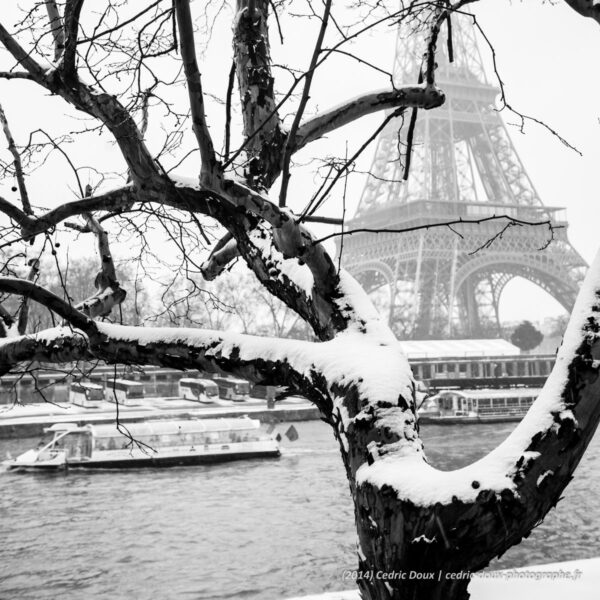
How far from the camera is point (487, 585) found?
539cm

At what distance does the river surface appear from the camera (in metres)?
10.3

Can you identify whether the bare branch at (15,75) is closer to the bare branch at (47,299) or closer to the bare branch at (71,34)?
the bare branch at (71,34)

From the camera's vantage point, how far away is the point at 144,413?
2911cm

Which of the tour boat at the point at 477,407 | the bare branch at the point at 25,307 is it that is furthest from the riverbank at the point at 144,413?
the bare branch at the point at 25,307

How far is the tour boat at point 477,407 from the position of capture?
94.1 feet

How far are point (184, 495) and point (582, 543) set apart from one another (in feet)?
27.8

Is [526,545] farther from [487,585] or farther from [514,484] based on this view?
[514,484]

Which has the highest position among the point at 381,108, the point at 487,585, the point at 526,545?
the point at 381,108

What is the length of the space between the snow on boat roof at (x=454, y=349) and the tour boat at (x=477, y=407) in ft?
27.8

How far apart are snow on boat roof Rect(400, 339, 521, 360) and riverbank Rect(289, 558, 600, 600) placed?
33.2m

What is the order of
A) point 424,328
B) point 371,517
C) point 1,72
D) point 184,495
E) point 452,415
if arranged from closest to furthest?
1. point 371,517
2. point 1,72
3. point 184,495
4. point 452,415
5. point 424,328

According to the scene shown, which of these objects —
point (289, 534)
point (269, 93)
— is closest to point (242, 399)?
point (289, 534)

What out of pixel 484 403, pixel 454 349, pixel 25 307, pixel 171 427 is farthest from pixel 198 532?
pixel 454 349

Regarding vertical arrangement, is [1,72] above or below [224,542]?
above
